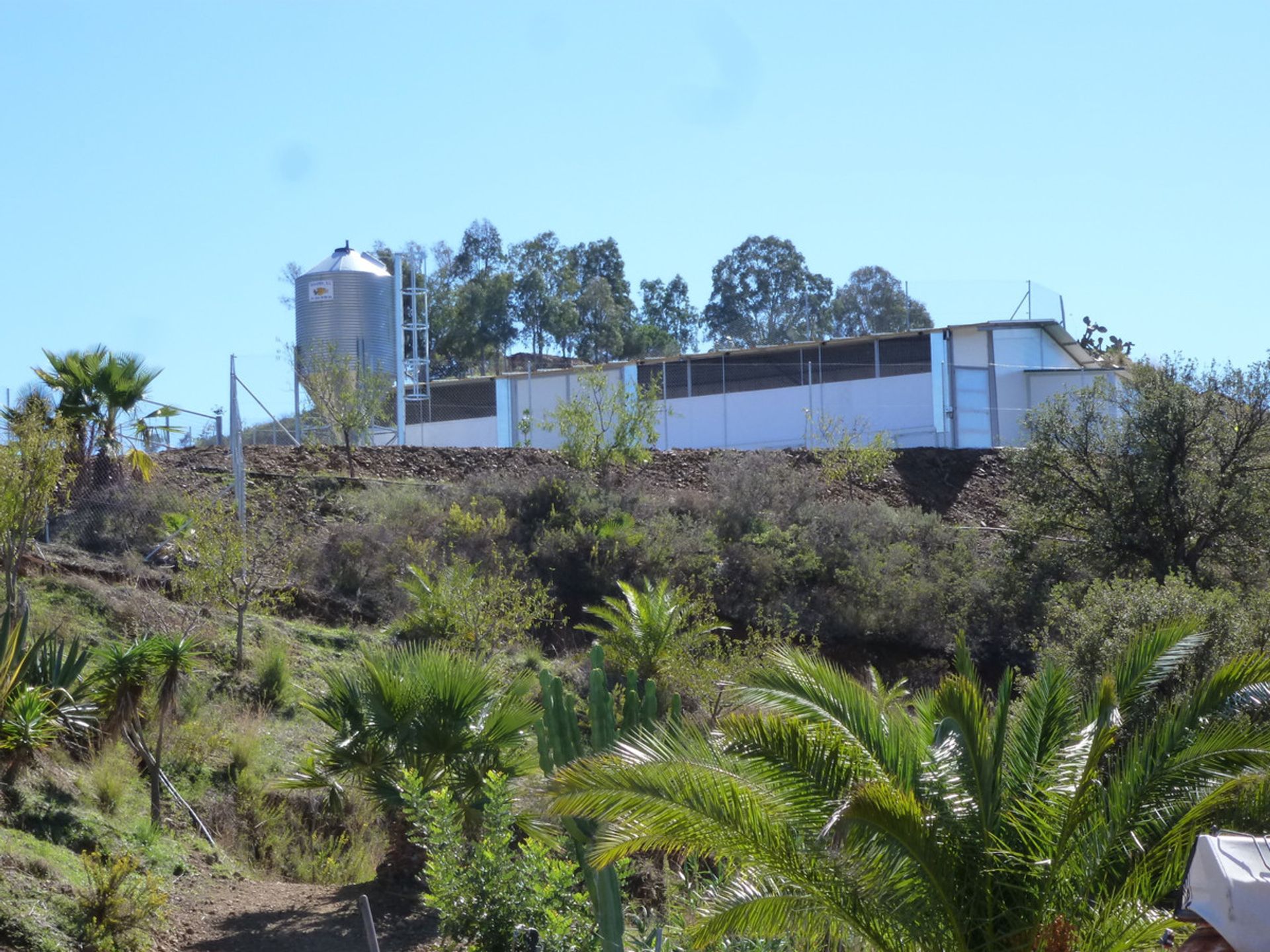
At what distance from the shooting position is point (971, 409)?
3425 cm

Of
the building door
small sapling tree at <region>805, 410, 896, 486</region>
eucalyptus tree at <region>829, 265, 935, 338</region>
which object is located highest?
eucalyptus tree at <region>829, 265, 935, 338</region>

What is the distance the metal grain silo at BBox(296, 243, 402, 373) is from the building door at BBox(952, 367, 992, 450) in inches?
575

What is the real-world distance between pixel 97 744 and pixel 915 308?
32.7 m

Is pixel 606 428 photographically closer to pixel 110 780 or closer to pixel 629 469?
pixel 629 469

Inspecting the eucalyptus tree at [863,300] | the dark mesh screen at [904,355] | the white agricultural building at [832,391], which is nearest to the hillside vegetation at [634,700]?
the white agricultural building at [832,391]

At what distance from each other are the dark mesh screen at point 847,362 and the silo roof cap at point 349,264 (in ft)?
39.8

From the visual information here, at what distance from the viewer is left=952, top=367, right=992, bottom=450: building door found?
111 feet

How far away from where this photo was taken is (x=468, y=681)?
12.1 metres

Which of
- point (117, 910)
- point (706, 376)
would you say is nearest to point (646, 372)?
point (706, 376)

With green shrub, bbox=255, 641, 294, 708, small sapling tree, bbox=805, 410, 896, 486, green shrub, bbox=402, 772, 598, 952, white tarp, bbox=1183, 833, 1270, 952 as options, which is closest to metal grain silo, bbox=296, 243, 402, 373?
small sapling tree, bbox=805, 410, 896, 486

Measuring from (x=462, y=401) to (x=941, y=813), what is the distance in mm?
31334

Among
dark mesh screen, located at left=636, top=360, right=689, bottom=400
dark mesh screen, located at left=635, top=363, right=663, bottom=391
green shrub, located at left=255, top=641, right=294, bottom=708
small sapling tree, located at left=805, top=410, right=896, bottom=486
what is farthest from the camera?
dark mesh screen, located at left=635, top=363, right=663, bottom=391

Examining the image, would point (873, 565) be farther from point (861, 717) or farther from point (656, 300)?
point (656, 300)

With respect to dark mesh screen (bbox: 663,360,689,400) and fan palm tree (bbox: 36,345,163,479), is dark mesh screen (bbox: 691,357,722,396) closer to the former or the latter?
dark mesh screen (bbox: 663,360,689,400)
